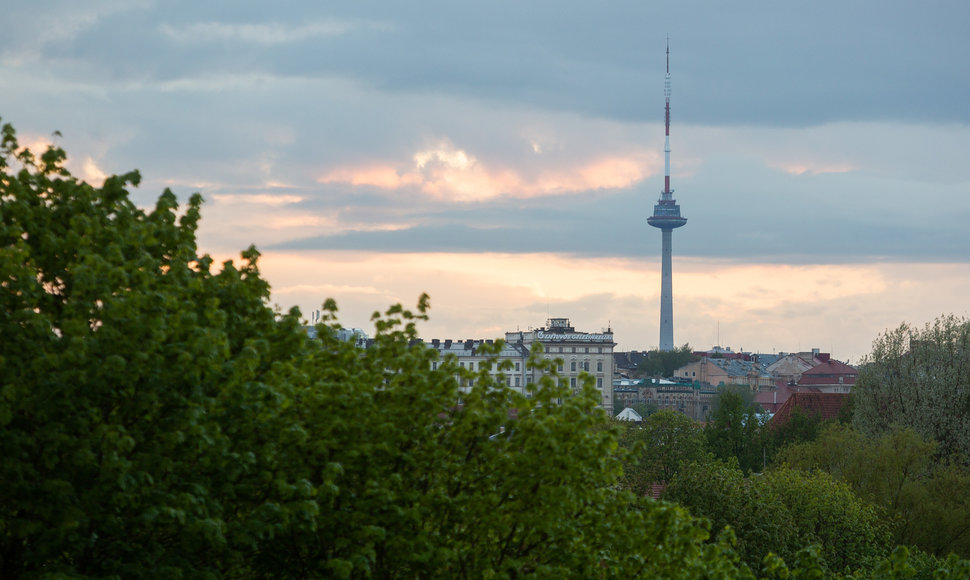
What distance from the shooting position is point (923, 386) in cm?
7062

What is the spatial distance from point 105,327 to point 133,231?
325cm

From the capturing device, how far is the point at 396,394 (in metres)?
20.3

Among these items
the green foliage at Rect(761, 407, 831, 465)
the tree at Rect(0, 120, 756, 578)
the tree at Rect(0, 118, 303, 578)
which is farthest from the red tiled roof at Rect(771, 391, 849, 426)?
the tree at Rect(0, 118, 303, 578)

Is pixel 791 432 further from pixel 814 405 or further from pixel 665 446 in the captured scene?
pixel 665 446

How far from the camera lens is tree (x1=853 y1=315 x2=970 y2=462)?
68562mm

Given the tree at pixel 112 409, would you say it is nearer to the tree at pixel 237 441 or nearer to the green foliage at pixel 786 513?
the tree at pixel 237 441

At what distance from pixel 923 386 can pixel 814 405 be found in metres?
31.0

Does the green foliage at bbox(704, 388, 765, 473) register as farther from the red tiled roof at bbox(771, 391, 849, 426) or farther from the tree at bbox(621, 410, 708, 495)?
the tree at bbox(621, 410, 708, 495)

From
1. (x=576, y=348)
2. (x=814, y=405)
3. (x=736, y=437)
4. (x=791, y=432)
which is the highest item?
(x=576, y=348)

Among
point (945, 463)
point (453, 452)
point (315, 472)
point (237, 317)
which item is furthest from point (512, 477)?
point (945, 463)

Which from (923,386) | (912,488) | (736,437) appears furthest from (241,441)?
(736,437)

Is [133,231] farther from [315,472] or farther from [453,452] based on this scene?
[453,452]

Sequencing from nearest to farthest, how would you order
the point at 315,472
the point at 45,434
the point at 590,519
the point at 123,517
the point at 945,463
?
the point at 45,434 < the point at 123,517 < the point at 315,472 < the point at 590,519 < the point at 945,463

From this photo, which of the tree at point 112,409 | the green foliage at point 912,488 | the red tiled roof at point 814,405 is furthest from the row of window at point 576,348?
the tree at point 112,409
